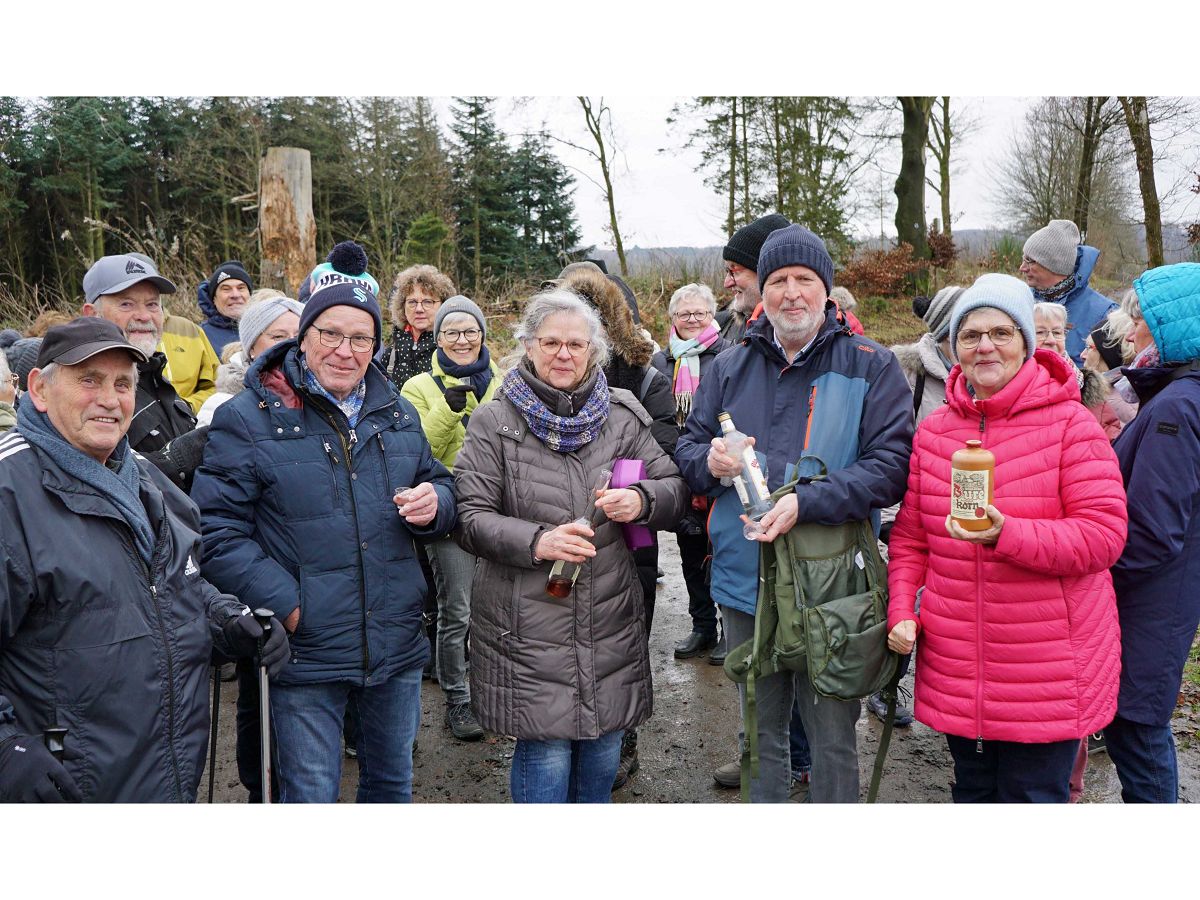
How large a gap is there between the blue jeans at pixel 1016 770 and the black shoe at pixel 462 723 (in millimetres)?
2537

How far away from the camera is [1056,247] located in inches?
199

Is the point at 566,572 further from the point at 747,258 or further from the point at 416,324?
the point at 416,324

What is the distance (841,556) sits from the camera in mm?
2875

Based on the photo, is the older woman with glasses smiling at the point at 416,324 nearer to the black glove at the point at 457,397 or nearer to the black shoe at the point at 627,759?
the black glove at the point at 457,397

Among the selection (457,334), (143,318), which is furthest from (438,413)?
(143,318)

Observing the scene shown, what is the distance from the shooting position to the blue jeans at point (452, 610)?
14.8 ft

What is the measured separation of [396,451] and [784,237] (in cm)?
164

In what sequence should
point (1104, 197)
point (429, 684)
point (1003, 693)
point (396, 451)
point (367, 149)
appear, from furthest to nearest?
point (367, 149) → point (1104, 197) → point (429, 684) → point (396, 451) → point (1003, 693)

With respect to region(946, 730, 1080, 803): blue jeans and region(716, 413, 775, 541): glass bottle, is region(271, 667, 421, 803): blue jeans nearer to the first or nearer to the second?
region(716, 413, 775, 541): glass bottle

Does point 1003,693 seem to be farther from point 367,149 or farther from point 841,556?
point 367,149

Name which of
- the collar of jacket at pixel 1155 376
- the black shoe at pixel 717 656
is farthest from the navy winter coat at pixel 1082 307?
the black shoe at pixel 717 656

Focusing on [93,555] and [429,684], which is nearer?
[93,555]

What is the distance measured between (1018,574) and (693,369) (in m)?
2.90

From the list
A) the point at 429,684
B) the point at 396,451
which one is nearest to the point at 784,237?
the point at 396,451
